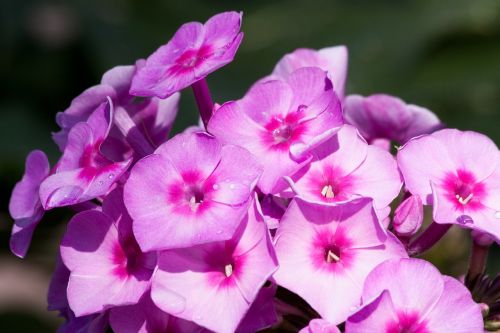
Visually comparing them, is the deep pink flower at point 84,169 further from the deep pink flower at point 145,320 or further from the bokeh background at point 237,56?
the bokeh background at point 237,56

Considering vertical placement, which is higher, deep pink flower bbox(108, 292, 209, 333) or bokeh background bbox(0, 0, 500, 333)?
deep pink flower bbox(108, 292, 209, 333)

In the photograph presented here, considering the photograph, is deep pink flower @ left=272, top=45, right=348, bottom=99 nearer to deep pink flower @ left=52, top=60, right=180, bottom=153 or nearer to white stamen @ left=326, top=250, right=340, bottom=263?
deep pink flower @ left=52, top=60, right=180, bottom=153

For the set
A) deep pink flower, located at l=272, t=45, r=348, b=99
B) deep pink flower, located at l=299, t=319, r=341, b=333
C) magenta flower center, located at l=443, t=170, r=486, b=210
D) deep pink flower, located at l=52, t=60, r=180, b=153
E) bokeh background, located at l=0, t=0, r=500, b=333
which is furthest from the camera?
bokeh background, located at l=0, t=0, r=500, b=333

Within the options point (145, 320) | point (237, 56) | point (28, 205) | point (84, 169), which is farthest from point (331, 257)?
point (237, 56)

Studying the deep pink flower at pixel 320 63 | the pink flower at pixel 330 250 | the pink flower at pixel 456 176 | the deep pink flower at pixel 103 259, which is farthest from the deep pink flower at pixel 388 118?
the deep pink flower at pixel 103 259

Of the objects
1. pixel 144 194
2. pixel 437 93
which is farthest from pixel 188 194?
pixel 437 93

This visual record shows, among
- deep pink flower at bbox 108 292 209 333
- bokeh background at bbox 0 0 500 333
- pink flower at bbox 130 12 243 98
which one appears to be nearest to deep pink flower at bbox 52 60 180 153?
pink flower at bbox 130 12 243 98
